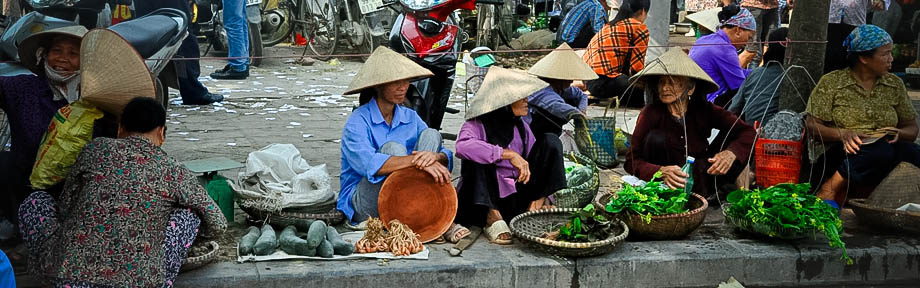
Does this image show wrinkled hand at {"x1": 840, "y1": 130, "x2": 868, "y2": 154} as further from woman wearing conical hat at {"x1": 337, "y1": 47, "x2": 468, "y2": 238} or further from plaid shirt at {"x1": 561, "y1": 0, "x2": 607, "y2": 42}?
plaid shirt at {"x1": 561, "y1": 0, "x2": 607, "y2": 42}

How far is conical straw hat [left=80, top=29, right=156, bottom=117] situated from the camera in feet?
13.4

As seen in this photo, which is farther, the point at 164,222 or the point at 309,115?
the point at 309,115

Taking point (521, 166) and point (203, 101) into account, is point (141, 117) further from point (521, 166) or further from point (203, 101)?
point (203, 101)

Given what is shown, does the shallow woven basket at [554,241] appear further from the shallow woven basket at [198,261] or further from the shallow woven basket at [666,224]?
the shallow woven basket at [198,261]

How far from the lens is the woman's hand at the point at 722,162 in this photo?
5.31 m

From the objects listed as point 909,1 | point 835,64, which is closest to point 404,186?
point 835,64

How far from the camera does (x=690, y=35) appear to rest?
53.1ft

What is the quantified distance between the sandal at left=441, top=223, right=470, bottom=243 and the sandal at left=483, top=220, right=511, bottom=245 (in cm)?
11

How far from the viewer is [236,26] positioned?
1036 cm

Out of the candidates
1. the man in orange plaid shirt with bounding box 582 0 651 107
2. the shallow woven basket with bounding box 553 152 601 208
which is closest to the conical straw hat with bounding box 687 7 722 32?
the man in orange plaid shirt with bounding box 582 0 651 107

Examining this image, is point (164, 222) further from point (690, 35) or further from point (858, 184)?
point (690, 35)

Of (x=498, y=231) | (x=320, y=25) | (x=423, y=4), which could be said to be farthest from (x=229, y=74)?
(x=498, y=231)

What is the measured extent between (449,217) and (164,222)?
4.72 ft

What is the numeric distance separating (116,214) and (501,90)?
2.02 m
